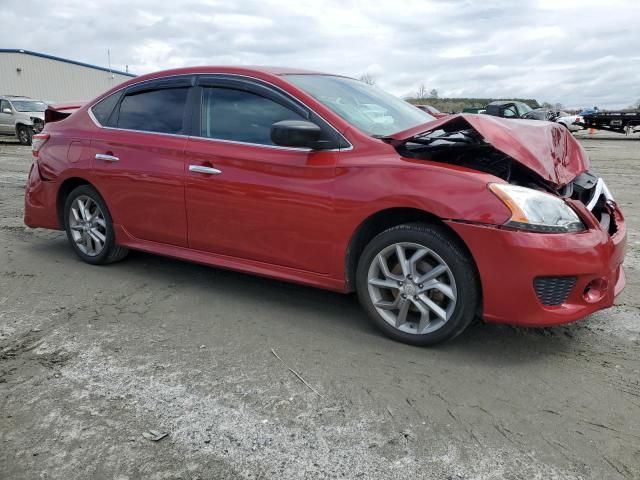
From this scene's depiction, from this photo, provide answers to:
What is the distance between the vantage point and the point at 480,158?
3398 millimetres

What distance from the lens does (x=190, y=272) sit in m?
4.65

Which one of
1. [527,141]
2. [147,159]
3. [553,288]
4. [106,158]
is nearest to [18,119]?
[106,158]

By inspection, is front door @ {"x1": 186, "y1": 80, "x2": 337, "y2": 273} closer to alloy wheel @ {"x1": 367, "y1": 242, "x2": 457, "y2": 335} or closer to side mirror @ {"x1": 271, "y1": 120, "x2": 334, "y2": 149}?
side mirror @ {"x1": 271, "y1": 120, "x2": 334, "y2": 149}

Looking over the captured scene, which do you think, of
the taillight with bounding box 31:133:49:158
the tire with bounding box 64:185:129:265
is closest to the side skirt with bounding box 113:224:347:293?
the tire with bounding box 64:185:129:265

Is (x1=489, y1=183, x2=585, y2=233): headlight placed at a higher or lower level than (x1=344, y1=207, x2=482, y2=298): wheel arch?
higher

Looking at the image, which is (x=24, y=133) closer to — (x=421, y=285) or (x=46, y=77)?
(x=421, y=285)

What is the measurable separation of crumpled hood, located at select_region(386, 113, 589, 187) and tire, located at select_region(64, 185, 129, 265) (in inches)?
102

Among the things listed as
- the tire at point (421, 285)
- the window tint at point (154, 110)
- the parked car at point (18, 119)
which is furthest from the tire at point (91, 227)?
the parked car at point (18, 119)

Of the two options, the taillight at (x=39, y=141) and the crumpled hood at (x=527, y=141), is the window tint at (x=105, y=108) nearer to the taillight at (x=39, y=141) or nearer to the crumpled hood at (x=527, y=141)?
the taillight at (x=39, y=141)

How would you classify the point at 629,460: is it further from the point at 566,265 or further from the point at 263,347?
the point at 263,347

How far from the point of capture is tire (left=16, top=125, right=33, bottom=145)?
19594mm

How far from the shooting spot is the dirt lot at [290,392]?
7.25ft

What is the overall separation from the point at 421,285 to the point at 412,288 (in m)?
0.06

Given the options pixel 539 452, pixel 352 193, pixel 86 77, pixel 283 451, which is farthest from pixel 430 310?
pixel 86 77
